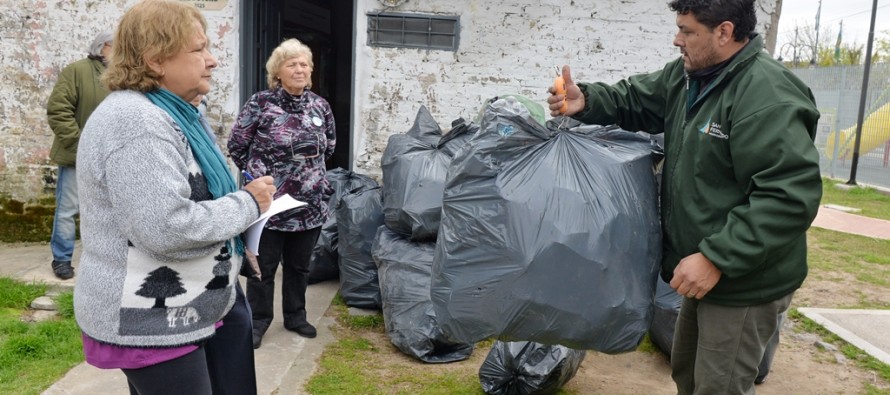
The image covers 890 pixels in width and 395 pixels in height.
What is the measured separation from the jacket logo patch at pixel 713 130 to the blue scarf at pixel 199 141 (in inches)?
56.6

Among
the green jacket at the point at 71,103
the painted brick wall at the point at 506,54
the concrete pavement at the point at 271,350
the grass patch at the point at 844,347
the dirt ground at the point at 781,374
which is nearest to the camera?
the concrete pavement at the point at 271,350

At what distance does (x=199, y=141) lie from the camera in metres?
1.87

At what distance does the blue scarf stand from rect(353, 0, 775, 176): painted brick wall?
3538 millimetres

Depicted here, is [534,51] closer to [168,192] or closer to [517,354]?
[517,354]

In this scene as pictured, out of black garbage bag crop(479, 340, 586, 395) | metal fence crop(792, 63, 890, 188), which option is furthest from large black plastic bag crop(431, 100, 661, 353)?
metal fence crop(792, 63, 890, 188)

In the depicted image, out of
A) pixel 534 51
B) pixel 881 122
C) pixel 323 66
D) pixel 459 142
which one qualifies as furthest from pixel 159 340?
pixel 881 122

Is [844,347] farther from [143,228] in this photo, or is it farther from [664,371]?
[143,228]

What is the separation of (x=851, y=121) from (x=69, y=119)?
565 inches

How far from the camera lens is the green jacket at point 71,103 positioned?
4.57 m

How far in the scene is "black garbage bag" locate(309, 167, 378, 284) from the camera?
4992 millimetres

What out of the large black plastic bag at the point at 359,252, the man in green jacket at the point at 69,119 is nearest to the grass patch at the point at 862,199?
the large black plastic bag at the point at 359,252

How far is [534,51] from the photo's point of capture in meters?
5.34

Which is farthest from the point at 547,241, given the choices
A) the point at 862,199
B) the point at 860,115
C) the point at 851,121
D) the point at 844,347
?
the point at 851,121

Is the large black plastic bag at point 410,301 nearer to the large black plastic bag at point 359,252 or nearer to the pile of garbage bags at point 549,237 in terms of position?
the large black plastic bag at point 359,252
